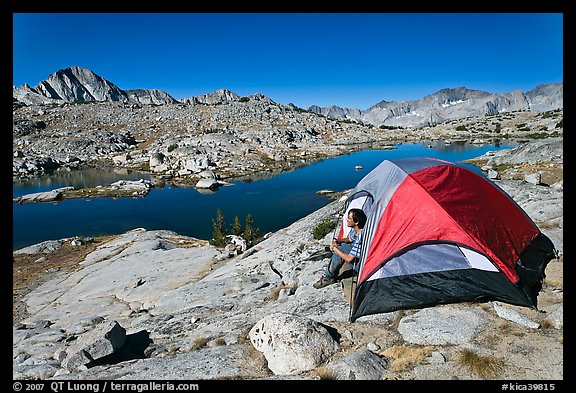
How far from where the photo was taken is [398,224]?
27.3 feet

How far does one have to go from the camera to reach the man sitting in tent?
9.05 metres

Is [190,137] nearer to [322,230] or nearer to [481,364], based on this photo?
[322,230]

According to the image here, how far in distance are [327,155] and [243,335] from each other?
3448 inches

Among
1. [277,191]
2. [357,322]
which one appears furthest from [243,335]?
[277,191]

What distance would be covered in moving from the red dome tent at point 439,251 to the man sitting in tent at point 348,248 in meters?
0.28

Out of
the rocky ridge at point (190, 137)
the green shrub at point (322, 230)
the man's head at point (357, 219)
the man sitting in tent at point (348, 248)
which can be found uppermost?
the rocky ridge at point (190, 137)

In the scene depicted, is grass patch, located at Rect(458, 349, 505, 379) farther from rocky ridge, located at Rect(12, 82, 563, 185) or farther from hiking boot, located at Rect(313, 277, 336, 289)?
rocky ridge, located at Rect(12, 82, 563, 185)

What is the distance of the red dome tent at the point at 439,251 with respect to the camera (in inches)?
304

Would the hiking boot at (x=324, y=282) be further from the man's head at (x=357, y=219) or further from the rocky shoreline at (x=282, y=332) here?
the man's head at (x=357, y=219)

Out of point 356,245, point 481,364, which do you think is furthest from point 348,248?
point 481,364

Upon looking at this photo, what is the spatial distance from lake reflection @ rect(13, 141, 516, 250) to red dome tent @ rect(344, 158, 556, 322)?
2779cm

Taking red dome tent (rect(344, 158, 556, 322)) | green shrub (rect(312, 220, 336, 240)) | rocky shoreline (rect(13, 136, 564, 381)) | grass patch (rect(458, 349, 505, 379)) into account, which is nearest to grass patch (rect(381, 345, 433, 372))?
rocky shoreline (rect(13, 136, 564, 381))

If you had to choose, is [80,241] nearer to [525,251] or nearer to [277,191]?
[277,191]

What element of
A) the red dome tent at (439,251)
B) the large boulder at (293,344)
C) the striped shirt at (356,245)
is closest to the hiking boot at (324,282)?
the striped shirt at (356,245)
